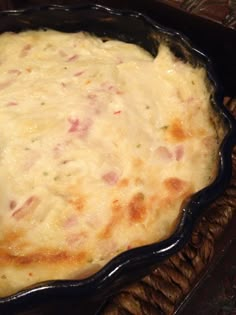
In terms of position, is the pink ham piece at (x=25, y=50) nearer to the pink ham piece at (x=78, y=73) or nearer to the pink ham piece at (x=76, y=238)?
the pink ham piece at (x=78, y=73)

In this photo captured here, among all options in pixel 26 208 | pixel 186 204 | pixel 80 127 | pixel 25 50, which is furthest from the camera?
pixel 25 50

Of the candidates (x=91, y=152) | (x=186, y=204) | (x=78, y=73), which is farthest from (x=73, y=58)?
(x=186, y=204)

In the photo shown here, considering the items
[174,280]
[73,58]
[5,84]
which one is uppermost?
[73,58]

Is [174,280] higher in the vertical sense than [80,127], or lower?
lower

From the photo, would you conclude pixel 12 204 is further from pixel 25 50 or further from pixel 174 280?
pixel 25 50

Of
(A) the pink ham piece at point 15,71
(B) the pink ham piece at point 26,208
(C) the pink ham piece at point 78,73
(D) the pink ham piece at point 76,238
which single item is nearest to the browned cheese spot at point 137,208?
(D) the pink ham piece at point 76,238

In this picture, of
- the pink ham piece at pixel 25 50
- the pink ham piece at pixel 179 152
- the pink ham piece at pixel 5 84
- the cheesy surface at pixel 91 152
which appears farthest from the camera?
the pink ham piece at pixel 25 50

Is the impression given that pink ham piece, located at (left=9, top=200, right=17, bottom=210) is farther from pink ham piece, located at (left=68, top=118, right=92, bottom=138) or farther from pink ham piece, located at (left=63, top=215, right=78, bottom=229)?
pink ham piece, located at (left=68, top=118, right=92, bottom=138)

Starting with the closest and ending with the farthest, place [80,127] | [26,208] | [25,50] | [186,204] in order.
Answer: [186,204] < [26,208] < [80,127] < [25,50]
